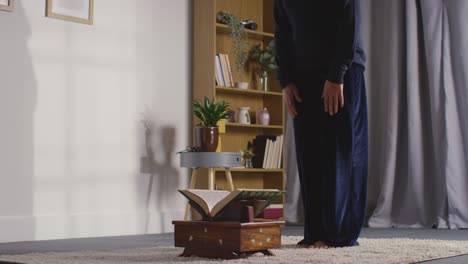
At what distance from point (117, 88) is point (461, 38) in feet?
7.71

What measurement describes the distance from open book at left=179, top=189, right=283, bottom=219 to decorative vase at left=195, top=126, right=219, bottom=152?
80.7 inches

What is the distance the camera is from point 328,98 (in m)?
3.04

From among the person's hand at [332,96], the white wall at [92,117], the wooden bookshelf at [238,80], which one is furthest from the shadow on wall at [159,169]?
the person's hand at [332,96]

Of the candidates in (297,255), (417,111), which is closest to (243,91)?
(417,111)

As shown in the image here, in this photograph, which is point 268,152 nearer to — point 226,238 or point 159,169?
point 159,169

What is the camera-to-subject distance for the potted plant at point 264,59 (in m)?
5.64

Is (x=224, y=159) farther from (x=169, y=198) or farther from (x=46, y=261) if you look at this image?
(x=46, y=261)

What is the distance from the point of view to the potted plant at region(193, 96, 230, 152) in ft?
16.0

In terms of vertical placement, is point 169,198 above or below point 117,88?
below

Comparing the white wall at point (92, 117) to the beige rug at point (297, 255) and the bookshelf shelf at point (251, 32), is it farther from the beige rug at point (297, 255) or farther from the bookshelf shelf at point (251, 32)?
the beige rug at point (297, 255)

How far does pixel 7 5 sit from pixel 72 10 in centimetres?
44

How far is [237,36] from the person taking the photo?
5.53 m

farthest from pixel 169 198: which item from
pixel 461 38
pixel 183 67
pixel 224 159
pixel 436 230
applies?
pixel 461 38

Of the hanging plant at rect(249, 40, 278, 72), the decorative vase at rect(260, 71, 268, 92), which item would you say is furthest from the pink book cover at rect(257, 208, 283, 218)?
the hanging plant at rect(249, 40, 278, 72)
